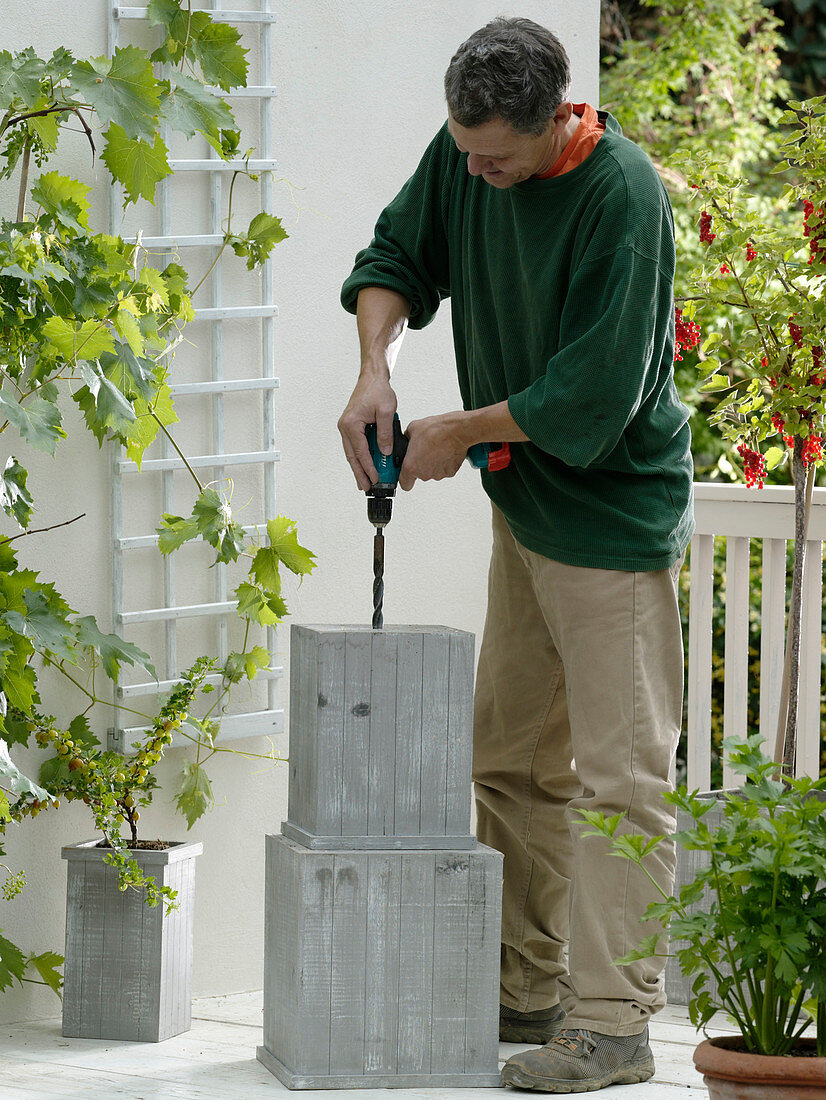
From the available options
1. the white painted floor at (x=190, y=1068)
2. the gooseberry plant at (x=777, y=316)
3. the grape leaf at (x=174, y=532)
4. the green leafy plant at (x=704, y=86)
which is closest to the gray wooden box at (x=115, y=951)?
the white painted floor at (x=190, y=1068)

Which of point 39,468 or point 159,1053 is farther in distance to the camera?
point 39,468

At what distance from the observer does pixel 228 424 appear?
8.91ft

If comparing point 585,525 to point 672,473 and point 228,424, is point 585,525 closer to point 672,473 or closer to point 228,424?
point 672,473

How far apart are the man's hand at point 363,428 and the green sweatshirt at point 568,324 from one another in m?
0.20

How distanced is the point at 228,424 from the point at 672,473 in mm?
903

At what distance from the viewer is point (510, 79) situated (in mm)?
1959

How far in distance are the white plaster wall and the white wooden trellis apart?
1.9 inches

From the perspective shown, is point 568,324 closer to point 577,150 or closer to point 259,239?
point 577,150

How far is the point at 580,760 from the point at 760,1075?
0.85 metres

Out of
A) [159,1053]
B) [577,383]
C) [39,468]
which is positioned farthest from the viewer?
[39,468]

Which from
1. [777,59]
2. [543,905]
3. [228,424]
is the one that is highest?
[777,59]

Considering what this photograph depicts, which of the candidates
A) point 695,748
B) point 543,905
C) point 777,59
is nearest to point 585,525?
point 543,905

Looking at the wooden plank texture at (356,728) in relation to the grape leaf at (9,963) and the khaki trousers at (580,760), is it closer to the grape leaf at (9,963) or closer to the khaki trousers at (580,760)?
the khaki trousers at (580,760)

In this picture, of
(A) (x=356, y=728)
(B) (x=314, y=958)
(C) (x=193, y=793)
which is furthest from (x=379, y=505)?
(C) (x=193, y=793)
